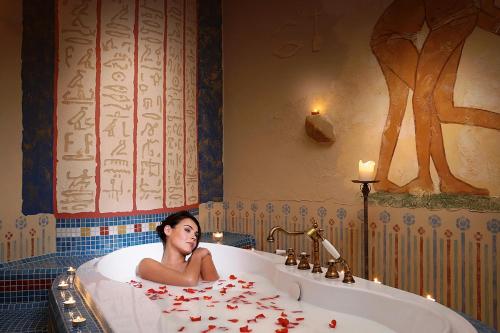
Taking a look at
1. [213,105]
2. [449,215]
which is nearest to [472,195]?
[449,215]

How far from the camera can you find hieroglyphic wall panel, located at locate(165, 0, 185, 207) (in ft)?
12.0

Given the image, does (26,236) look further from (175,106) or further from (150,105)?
(175,106)

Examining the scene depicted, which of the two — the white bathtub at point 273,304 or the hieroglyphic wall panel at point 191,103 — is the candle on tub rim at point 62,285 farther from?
the hieroglyphic wall panel at point 191,103

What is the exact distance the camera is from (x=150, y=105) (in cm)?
352

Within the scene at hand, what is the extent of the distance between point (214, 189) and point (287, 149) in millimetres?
842

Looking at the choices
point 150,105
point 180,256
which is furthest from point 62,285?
point 150,105

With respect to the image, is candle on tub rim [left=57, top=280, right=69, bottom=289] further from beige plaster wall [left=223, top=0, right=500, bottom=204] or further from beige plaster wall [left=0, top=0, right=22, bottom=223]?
beige plaster wall [left=223, top=0, right=500, bottom=204]

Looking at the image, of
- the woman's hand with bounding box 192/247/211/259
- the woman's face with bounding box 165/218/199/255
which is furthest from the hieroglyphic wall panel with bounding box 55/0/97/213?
the woman's hand with bounding box 192/247/211/259

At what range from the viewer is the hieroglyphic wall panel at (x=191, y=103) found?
151 inches

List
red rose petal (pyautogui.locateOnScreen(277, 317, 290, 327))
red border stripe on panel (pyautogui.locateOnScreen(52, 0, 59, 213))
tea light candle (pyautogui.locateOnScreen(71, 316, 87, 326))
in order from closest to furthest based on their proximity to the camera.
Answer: tea light candle (pyautogui.locateOnScreen(71, 316, 87, 326)) → red rose petal (pyautogui.locateOnScreen(277, 317, 290, 327)) → red border stripe on panel (pyautogui.locateOnScreen(52, 0, 59, 213))

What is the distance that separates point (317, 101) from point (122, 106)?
154cm

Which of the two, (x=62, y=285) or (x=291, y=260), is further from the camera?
(x=291, y=260)

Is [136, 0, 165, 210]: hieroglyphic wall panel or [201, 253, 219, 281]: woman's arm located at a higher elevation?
[136, 0, 165, 210]: hieroglyphic wall panel

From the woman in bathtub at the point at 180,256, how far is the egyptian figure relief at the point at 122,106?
743mm
